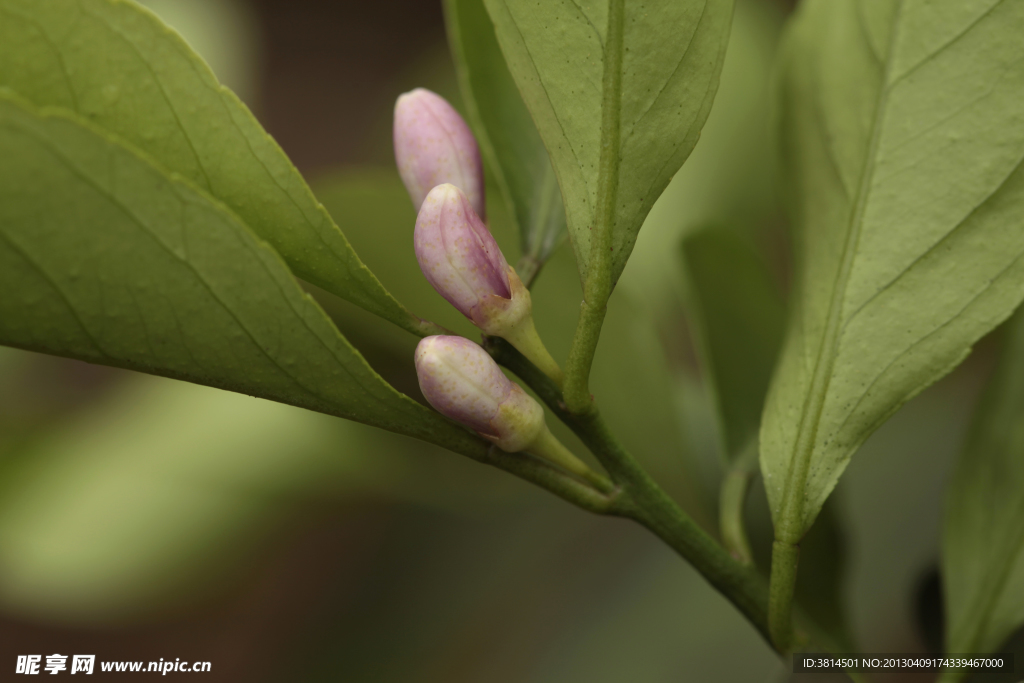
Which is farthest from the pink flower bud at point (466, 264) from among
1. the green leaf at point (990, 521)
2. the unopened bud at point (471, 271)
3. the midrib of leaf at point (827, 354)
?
the green leaf at point (990, 521)

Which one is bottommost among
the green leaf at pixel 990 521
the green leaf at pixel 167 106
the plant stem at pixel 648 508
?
the green leaf at pixel 990 521

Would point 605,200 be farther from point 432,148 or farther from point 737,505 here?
point 737,505

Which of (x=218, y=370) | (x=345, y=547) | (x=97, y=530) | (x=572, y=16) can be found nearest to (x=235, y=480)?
(x=97, y=530)

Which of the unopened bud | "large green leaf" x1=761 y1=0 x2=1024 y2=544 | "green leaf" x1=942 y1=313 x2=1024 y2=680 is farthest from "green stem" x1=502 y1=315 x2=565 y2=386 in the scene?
"green leaf" x1=942 y1=313 x2=1024 y2=680

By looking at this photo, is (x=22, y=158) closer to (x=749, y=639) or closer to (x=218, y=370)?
(x=218, y=370)

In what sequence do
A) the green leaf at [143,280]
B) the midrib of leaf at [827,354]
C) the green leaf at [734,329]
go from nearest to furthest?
the green leaf at [143,280] < the midrib of leaf at [827,354] < the green leaf at [734,329]

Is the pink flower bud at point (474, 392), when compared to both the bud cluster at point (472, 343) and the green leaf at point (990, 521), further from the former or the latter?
the green leaf at point (990, 521)

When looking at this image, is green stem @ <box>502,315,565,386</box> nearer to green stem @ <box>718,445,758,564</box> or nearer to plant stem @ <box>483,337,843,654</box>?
plant stem @ <box>483,337,843,654</box>
